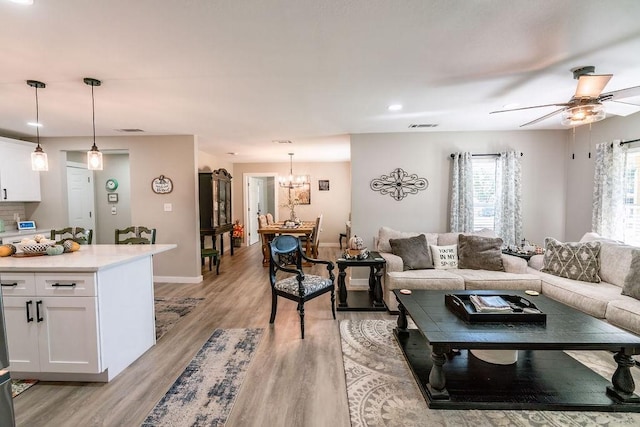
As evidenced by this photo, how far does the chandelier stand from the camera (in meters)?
7.53

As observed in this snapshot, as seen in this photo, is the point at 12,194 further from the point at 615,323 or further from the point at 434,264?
the point at 615,323

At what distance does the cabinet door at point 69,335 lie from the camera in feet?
7.04

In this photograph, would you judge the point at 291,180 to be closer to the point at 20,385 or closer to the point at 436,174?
the point at 436,174

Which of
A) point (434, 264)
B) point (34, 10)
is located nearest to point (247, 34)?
point (34, 10)

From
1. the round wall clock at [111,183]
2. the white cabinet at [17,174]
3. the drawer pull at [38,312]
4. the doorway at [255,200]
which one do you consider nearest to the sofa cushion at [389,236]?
the drawer pull at [38,312]

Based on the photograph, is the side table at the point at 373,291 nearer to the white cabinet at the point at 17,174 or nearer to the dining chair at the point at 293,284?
Answer: the dining chair at the point at 293,284

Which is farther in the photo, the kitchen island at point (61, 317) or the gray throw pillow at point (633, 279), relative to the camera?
the gray throw pillow at point (633, 279)

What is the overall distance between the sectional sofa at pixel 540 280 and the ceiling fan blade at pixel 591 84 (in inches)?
66.2

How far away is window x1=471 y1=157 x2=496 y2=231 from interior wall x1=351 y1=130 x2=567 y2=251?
0.20 m

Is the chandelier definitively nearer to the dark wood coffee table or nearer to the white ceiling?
the white ceiling

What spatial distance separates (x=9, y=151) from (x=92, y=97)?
267 cm

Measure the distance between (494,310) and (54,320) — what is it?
333 centimetres

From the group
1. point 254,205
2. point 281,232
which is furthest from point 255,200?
point 281,232

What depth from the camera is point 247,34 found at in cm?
185
